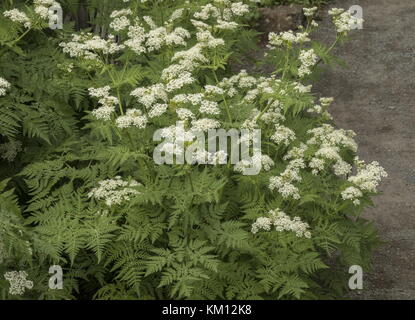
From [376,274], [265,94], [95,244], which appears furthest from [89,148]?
[376,274]

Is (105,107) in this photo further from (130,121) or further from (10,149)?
(10,149)

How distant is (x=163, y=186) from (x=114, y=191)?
1.17 ft

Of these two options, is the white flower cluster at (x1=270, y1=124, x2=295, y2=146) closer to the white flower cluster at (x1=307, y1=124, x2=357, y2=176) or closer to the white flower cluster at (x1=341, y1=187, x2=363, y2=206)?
the white flower cluster at (x1=307, y1=124, x2=357, y2=176)

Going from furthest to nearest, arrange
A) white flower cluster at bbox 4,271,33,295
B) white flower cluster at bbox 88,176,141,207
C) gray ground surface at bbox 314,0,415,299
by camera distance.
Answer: gray ground surface at bbox 314,0,415,299
white flower cluster at bbox 88,176,141,207
white flower cluster at bbox 4,271,33,295

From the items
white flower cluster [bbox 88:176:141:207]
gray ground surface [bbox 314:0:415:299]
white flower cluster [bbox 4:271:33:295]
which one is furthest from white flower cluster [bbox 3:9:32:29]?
gray ground surface [bbox 314:0:415:299]

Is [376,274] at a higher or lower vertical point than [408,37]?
lower

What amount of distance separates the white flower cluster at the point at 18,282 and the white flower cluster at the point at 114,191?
28.8 inches

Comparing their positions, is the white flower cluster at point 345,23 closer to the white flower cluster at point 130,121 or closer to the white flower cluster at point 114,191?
the white flower cluster at point 130,121

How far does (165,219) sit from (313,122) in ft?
6.33

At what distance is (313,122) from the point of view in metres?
5.69

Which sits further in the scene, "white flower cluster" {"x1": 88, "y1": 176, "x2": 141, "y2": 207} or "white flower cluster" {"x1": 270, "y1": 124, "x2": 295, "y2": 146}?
"white flower cluster" {"x1": 270, "y1": 124, "x2": 295, "y2": 146}

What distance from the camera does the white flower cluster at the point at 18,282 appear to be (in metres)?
4.08

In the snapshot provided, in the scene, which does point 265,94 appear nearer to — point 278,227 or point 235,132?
point 235,132

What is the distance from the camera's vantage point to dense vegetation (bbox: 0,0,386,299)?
4270 millimetres
